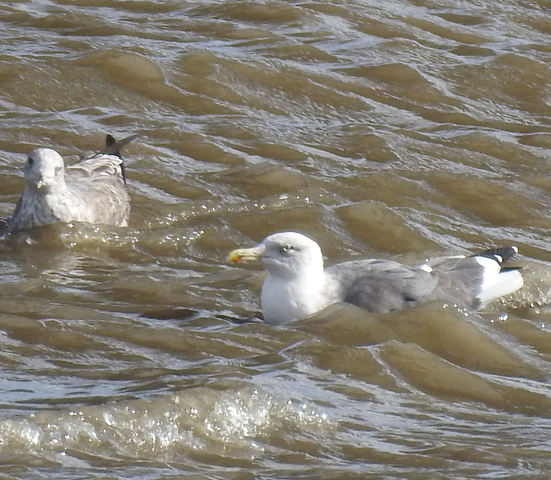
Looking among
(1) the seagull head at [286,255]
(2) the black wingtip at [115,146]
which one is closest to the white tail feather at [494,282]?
(1) the seagull head at [286,255]

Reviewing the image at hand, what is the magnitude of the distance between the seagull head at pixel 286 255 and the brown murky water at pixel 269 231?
0.28 m

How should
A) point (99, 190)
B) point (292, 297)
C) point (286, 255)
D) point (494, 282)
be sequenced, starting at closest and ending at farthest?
point (292, 297) < point (286, 255) < point (494, 282) < point (99, 190)

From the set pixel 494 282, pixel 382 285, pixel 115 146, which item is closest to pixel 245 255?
pixel 382 285

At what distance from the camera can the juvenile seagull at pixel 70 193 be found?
9.73 metres

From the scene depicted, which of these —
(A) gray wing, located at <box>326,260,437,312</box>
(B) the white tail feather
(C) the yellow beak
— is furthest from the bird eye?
(B) the white tail feather

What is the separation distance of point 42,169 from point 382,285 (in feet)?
8.54

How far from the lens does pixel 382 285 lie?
8.16 m

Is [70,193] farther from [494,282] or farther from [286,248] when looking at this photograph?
[494,282]

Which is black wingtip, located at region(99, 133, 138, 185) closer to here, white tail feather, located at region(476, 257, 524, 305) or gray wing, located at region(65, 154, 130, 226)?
gray wing, located at region(65, 154, 130, 226)

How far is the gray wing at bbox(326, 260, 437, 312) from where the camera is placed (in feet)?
26.6

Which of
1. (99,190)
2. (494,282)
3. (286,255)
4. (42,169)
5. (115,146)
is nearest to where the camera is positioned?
(286,255)

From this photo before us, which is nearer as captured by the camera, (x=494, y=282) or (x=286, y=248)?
(x=286, y=248)

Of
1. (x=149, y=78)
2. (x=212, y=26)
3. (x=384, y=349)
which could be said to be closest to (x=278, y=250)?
(x=384, y=349)

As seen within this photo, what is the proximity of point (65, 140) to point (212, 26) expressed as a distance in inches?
102
